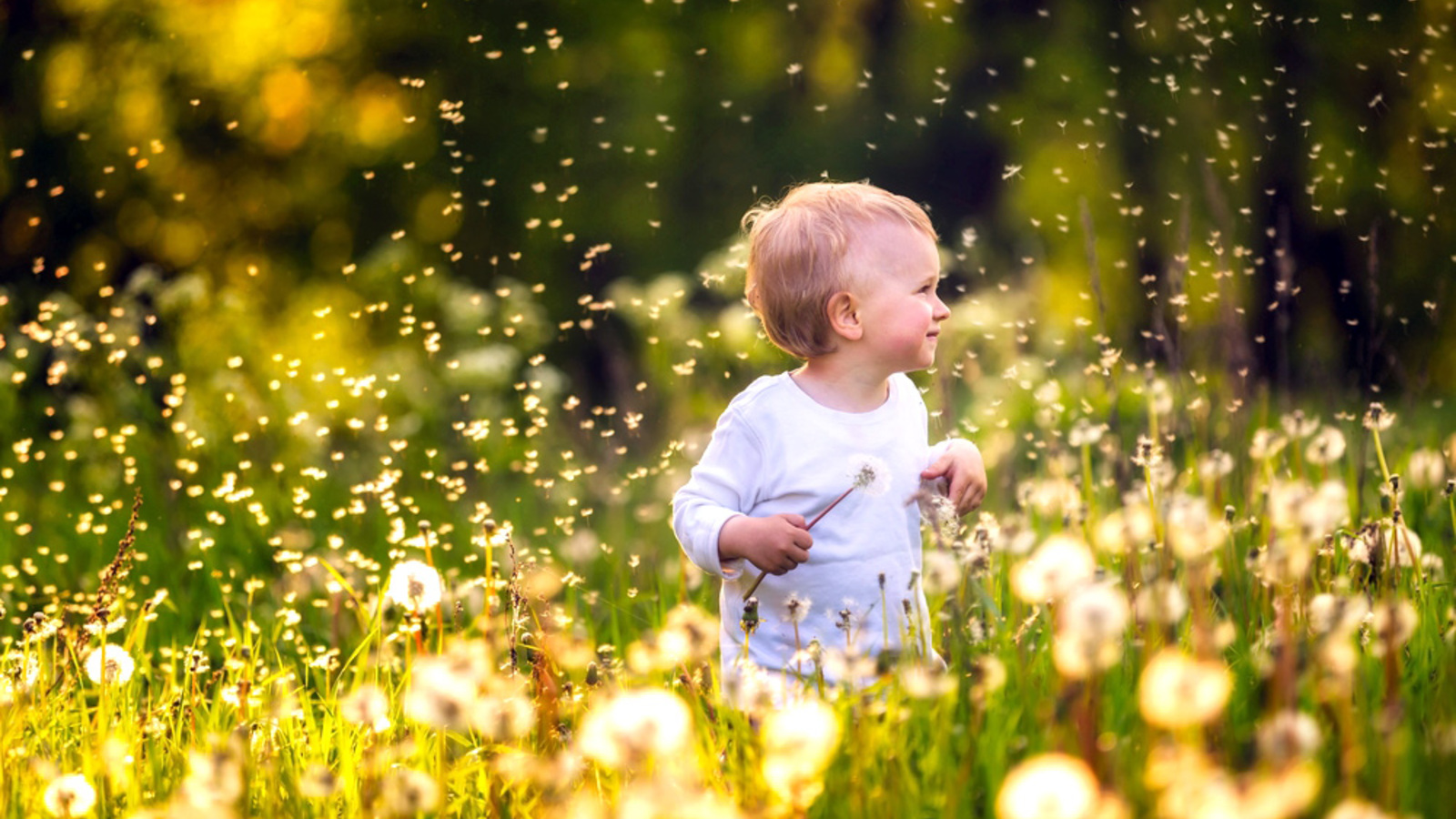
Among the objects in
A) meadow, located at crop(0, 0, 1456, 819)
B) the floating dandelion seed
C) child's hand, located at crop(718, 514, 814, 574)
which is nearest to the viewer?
meadow, located at crop(0, 0, 1456, 819)

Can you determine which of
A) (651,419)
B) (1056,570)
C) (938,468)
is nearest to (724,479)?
(938,468)

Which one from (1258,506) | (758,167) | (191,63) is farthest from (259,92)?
(1258,506)

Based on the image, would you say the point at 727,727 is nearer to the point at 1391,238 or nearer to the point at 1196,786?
the point at 1196,786

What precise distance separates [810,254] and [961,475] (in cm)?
50

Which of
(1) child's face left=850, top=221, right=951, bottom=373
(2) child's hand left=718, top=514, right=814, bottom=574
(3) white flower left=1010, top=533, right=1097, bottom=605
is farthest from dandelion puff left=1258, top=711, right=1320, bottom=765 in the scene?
(1) child's face left=850, top=221, right=951, bottom=373

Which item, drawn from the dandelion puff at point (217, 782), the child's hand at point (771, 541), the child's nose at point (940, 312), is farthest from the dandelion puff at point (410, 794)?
the child's nose at point (940, 312)

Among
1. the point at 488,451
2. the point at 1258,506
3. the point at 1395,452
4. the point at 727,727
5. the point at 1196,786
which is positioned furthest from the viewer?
the point at 488,451

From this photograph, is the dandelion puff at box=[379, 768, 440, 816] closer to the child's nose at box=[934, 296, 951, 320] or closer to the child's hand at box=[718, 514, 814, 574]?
the child's hand at box=[718, 514, 814, 574]

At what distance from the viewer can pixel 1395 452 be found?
167 inches

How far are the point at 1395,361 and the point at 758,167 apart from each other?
1059 centimetres

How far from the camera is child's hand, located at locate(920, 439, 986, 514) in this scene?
2412 millimetres

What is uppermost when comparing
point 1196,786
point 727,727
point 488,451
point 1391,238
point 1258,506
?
point 1196,786

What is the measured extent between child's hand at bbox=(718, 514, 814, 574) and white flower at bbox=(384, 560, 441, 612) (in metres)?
0.50

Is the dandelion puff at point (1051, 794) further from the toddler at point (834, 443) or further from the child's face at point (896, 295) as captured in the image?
the child's face at point (896, 295)
